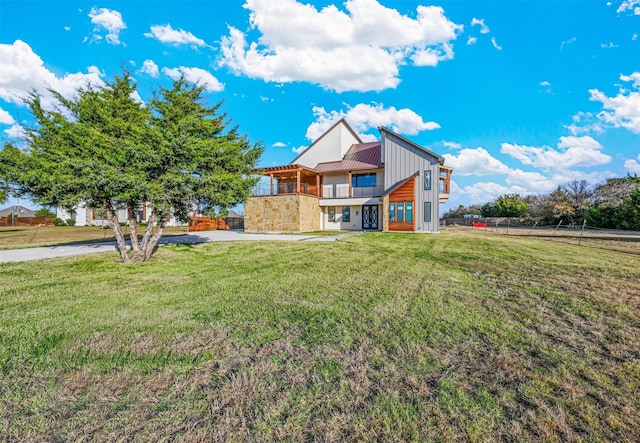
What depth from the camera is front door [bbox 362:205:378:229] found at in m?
25.0

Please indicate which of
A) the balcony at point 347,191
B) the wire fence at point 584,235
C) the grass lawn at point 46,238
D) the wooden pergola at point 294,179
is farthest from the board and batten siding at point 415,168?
the grass lawn at point 46,238

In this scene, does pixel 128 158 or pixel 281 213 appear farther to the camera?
pixel 281 213

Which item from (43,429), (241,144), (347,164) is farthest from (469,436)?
(347,164)

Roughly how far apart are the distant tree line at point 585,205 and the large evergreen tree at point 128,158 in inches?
1215

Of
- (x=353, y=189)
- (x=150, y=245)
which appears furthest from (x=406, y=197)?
(x=150, y=245)

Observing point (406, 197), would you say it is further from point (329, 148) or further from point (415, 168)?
point (329, 148)

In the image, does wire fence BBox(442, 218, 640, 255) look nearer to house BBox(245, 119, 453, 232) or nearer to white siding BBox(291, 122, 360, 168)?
house BBox(245, 119, 453, 232)

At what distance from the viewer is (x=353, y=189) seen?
25.4m

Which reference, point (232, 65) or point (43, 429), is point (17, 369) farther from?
point (232, 65)

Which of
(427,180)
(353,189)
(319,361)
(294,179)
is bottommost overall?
(319,361)

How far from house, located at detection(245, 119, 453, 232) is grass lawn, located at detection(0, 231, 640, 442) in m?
15.6

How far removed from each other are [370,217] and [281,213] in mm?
7729

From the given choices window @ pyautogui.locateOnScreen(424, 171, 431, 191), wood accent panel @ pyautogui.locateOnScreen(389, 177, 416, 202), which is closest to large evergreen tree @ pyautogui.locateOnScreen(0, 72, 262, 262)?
wood accent panel @ pyautogui.locateOnScreen(389, 177, 416, 202)

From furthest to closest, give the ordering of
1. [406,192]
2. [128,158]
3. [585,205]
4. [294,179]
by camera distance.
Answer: [585,205] < [294,179] < [406,192] < [128,158]
